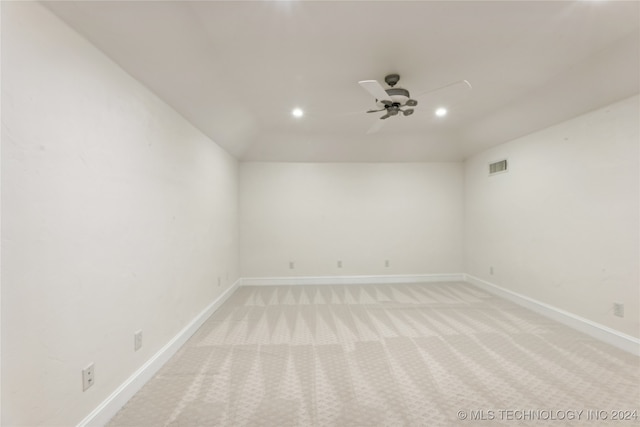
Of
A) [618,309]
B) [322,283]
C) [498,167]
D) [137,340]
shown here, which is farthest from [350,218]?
[137,340]

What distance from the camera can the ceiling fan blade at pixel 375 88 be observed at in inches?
78.0

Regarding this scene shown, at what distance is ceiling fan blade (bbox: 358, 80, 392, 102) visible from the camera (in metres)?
1.98

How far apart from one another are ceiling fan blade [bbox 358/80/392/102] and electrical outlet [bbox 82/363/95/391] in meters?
2.53

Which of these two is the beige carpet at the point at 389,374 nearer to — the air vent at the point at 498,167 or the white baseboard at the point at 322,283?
the white baseboard at the point at 322,283

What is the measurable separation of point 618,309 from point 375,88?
317 cm

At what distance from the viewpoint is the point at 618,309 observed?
102 inches

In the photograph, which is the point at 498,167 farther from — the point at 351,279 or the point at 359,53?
the point at 359,53

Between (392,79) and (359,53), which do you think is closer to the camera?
(359,53)

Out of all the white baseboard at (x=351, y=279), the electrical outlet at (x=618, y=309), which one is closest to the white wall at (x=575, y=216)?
the electrical outlet at (x=618, y=309)

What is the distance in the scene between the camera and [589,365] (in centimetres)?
227

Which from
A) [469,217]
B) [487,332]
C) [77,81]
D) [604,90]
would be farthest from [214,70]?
[469,217]

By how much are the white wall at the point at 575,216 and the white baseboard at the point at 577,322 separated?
0.06m

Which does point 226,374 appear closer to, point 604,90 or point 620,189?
point 620,189

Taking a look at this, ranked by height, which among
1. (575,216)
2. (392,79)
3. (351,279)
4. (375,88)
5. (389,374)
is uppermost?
(392,79)
